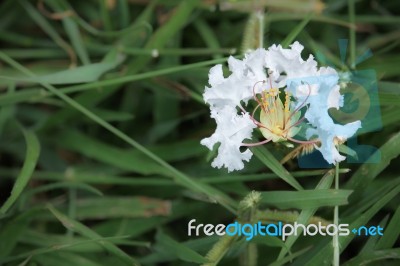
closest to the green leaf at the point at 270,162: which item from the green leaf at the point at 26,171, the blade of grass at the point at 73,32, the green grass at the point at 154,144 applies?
the green grass at the point at 154,144

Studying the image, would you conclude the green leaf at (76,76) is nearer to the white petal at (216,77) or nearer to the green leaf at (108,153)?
the green leaf at (108,153)

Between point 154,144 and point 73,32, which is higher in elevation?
point 73,32

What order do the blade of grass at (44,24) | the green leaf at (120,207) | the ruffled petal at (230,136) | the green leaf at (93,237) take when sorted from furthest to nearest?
the blade of grass at (44,24), the green leaf at (120,207), the green leaf at (93,237), the ruffled petal at (230,136)

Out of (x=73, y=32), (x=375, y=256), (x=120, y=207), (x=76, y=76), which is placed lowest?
(x=375, y=256)

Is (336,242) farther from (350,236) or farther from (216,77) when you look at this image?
(216,77)

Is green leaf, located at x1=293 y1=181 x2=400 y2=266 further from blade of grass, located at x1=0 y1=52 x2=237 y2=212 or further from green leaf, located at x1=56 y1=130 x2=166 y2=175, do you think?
green leaf, located at x1=56 y1=130 x2=166 y2=175

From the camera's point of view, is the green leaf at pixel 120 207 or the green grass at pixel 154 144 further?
the green leaf at pixel 120 207

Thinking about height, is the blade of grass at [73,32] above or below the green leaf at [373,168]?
above

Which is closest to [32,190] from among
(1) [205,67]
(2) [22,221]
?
(2) [22,221]

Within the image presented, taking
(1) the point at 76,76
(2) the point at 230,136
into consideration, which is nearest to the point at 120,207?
(1) the point at 76,76
